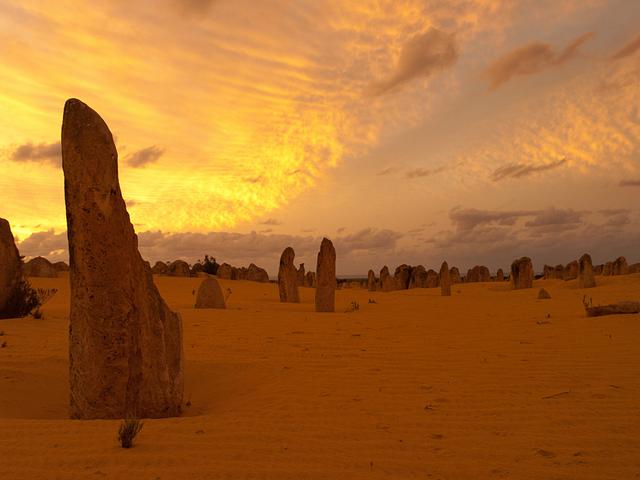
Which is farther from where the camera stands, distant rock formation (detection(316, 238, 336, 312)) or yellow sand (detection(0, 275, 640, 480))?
distant rock formation (detection(316, 238, 336, 312))

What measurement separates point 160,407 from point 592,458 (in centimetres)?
307

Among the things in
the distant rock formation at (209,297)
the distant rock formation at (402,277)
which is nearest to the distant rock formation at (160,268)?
the distant rock formation at (402,277)

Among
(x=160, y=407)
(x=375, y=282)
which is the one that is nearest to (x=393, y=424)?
(x=160, y=407)

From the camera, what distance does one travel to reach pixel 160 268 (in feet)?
121

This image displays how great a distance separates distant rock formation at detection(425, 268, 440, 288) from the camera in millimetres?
36250

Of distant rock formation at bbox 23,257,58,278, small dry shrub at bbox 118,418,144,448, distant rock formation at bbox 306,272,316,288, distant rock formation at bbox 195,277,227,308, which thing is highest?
distant rock formation at bbox 23,257,58,278

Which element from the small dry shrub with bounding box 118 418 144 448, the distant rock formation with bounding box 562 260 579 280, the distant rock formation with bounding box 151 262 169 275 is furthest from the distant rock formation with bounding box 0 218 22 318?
the distant rock formation with bounding box 562 260 579 280

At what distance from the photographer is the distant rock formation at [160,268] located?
3609cm

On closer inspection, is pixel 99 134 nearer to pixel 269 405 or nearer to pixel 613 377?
pixel 269 405

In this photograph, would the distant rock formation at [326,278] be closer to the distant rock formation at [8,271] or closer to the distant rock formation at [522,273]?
the distant rock formation at [8,271]

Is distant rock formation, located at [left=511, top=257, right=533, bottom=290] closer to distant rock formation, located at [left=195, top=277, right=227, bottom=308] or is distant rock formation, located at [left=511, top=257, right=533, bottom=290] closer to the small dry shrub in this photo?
distant rock formation, located at [left=195, top=277, right=227, bottom=308]

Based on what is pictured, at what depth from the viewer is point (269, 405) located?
4.18 meters

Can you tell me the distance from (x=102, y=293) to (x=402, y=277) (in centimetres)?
3605

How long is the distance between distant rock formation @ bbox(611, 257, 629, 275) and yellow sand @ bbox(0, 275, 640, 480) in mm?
26758
